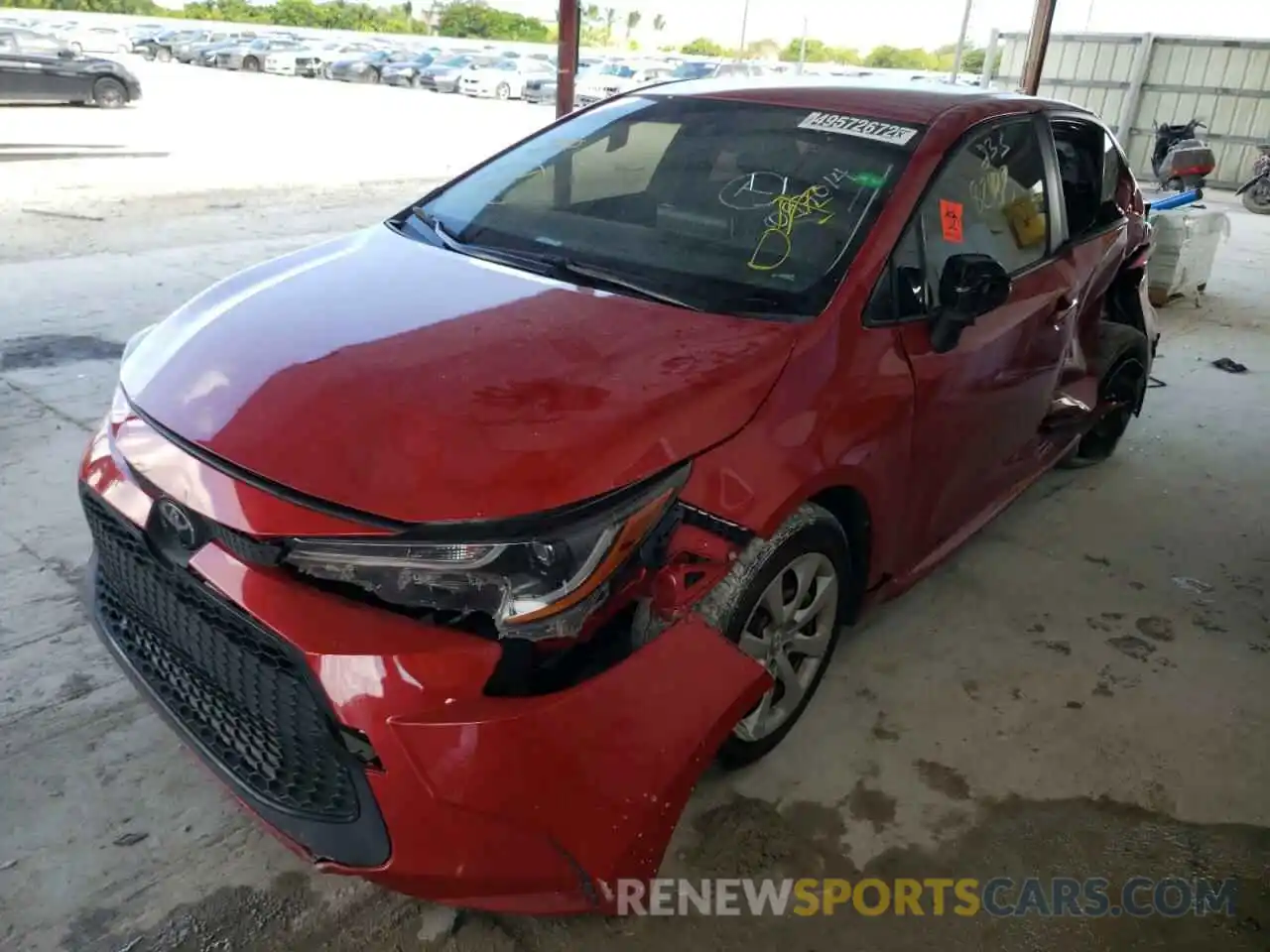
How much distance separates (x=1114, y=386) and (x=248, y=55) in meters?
31.3

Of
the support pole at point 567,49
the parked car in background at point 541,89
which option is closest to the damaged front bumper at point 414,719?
the support pole at point 567,49

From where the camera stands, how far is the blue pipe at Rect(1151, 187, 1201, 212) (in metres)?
7.11

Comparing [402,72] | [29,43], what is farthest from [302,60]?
[29,43]

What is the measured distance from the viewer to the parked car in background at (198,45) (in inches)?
1214

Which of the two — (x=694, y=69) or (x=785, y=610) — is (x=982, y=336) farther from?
(x=694, y=69)

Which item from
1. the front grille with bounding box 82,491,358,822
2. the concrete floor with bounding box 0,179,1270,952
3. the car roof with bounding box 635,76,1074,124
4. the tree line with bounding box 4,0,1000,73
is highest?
the tree line with bounding box 4,0,1000,73

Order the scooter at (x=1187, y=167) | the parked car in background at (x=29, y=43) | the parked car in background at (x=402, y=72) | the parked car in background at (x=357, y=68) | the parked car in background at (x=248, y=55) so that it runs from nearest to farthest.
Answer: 1. the scooter at (x=1187, y=167)
2. the parked car in background at (x=29, y=43)
3. the parked car in background at (x=402, y=72)
4. the parked car in background at (x=357, y=68)
5. the parked car in background at (x=248, y=55)

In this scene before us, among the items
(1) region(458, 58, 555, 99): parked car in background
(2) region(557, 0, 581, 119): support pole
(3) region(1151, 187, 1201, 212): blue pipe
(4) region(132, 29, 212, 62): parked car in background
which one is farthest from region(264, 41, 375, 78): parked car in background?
(3) region(1151, 187, 1201, 212): blue pipe

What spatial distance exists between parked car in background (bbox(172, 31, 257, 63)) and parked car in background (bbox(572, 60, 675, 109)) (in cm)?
1212

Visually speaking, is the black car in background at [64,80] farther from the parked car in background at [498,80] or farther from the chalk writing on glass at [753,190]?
the chalk writing on glass at [753,190]

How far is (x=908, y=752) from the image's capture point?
256 cm

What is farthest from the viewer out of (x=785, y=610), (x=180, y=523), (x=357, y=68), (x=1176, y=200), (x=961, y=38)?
(x=357, y=68)

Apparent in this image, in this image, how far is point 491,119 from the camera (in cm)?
1962

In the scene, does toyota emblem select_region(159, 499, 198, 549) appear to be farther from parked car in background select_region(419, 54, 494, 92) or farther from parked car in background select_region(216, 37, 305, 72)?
parked car in background select_region(216, 37, 305, 72)
